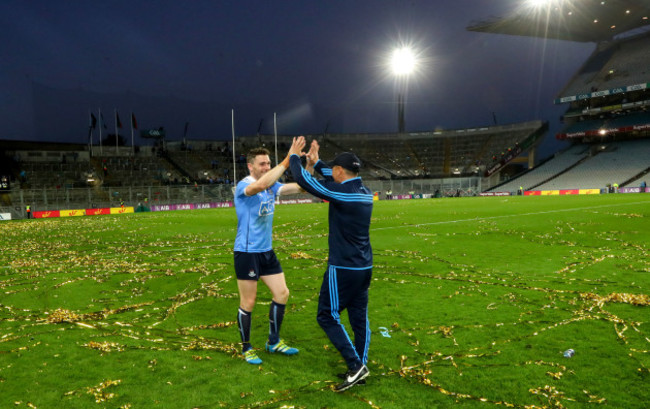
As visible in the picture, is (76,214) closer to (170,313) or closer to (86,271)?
(86,271)

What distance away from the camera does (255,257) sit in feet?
16.1

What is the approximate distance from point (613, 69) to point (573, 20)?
35.1 feet

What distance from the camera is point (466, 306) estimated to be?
22.1 feet

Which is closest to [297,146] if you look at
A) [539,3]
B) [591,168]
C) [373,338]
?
[373,338]

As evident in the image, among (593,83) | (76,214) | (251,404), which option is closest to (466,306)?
(251,404)

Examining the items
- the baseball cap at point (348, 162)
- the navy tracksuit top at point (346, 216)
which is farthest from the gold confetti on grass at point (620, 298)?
the baseball cap at point (348, 162)

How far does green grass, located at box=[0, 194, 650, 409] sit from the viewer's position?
4.04 metres

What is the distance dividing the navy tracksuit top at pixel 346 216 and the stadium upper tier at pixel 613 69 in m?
74.8

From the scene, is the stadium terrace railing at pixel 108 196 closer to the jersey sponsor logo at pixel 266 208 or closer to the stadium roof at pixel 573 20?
the jersey sponsor logo at pixel 266 208

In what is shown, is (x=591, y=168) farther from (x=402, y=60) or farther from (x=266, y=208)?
(x=266, y=208)

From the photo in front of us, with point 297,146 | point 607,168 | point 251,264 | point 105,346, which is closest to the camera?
point 297,146

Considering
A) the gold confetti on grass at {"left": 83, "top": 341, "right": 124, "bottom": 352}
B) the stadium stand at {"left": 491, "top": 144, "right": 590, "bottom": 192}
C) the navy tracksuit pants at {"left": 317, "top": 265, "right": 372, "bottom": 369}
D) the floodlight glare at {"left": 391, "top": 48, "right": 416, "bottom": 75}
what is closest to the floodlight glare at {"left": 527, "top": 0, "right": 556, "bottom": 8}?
the floodlight glare at {"left": 391, "top": 48, "right": 416, "bottom": 75}

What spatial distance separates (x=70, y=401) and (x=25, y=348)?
1.93 metres

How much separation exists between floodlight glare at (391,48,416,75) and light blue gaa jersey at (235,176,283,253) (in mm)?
70962
